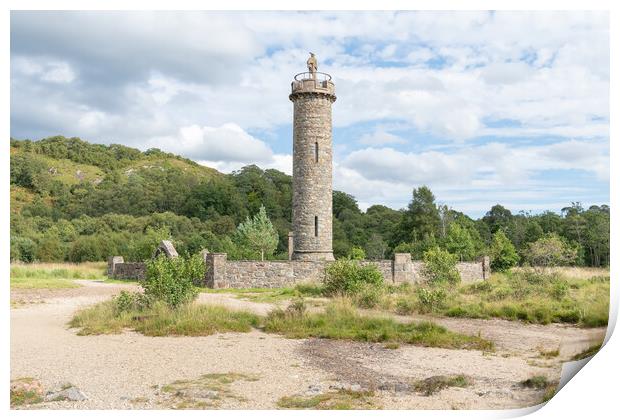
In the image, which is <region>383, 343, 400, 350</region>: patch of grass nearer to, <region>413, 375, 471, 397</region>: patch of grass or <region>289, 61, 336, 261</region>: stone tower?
<region>413, 375, 471, 397</region>: patch of grass

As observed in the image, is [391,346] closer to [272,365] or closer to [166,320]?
[272,365]

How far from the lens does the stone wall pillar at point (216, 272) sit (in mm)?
19094

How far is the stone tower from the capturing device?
882 inches

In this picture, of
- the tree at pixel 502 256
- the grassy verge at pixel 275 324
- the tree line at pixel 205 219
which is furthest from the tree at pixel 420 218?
the grassy verge at pixel 275 324

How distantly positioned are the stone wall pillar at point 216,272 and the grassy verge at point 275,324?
7.60 m

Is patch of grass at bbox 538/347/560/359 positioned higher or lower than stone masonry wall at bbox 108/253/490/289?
lower

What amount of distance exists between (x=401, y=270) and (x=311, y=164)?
6.20m

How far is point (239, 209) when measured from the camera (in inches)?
2063

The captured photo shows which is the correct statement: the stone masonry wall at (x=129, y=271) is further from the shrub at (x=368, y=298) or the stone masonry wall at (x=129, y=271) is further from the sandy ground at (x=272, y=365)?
the sandy ground at (x=272, y=365)

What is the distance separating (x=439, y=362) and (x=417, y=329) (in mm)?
2248

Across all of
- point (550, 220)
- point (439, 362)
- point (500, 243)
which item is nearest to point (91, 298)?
point (439, 362)

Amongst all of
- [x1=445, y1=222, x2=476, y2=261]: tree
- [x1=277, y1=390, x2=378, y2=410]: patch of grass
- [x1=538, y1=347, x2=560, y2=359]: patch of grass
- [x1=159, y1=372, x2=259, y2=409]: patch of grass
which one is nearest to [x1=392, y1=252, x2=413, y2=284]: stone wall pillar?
[x1=445, y1=222, x2=476, y2=261]: tree

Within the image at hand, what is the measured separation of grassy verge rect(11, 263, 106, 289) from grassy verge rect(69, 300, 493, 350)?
10.3 m
